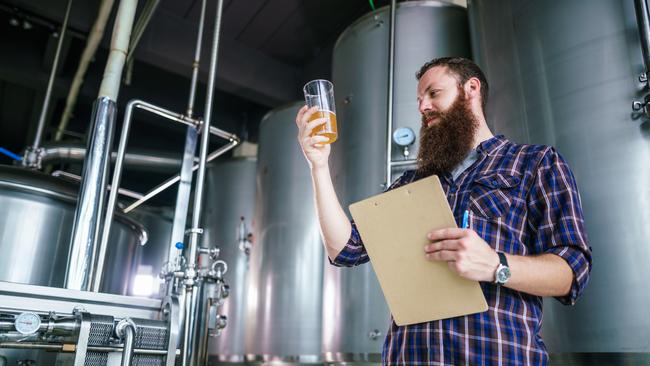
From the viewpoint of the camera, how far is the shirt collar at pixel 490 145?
117 centimetres

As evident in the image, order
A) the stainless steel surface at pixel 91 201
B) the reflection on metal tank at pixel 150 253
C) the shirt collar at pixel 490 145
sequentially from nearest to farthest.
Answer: the shirt collar at pixel 490 145 < the stainless steel surface at pixel 91 201 < the reflection on metal tank at pixel 150 253

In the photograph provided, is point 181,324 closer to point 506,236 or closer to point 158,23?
point 506,236

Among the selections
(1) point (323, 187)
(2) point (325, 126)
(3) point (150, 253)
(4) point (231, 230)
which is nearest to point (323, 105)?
(2) point (325, 126)

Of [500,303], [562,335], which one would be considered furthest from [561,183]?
[562,335]

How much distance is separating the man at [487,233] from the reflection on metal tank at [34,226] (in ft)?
4.81

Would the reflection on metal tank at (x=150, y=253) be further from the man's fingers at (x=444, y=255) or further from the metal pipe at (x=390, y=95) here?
the man's fingers at (x=444, y=255)

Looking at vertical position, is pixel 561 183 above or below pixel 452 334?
above

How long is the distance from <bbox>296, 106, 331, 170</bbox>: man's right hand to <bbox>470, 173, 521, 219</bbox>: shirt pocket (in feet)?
1.06

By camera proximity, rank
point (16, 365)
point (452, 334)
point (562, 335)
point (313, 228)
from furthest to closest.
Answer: point (313, 228) < point (16, 365) < point (562, 335) < point (452, 334)

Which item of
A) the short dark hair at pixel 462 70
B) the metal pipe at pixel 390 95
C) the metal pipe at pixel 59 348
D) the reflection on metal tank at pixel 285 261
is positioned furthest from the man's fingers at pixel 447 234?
the reflection on metal tank at pixel 285 261

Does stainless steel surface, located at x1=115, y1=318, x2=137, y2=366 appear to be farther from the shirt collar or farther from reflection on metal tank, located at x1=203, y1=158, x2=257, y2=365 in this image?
reflection on metal tank, located at x1=203, y1=158, x2=257, y2=365

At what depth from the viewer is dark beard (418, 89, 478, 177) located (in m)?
1.21

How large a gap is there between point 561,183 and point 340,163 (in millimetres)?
1597

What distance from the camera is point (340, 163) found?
8.46 feet
